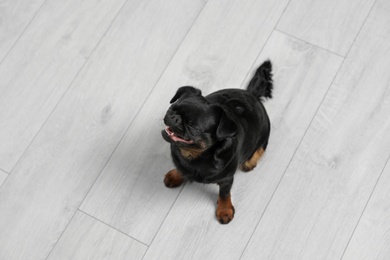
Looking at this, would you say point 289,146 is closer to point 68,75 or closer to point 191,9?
point 191,9

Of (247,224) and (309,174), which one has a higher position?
(309,174)

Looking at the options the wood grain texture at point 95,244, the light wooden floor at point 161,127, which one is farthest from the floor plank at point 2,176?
the wood grain texture at point 95,244

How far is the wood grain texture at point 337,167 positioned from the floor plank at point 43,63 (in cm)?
126

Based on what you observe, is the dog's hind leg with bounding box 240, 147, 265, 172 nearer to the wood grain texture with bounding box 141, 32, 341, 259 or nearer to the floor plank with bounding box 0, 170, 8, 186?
the wood grain texture with bounding box 141, 32, 341, 259

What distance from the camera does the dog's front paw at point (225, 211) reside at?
258 cm

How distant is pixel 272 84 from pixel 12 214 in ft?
4.74

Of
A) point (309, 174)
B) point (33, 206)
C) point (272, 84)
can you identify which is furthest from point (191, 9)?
point (33, 206)

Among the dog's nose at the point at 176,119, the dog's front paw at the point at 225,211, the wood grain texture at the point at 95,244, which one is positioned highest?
the dog's nose at the point at 176,119

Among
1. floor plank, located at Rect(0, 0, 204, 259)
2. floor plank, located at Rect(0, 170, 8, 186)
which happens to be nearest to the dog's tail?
floor plank, located at Rect(0, 0, 204, 259)

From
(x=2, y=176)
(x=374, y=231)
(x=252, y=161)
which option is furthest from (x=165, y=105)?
(x=374, y=231)

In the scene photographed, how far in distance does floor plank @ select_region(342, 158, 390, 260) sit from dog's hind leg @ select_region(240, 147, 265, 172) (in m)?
0.56

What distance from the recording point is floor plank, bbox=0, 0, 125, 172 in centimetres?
287

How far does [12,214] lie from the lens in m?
2.69

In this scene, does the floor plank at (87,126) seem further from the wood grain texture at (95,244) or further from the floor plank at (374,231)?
the floor plank at (374,231)
